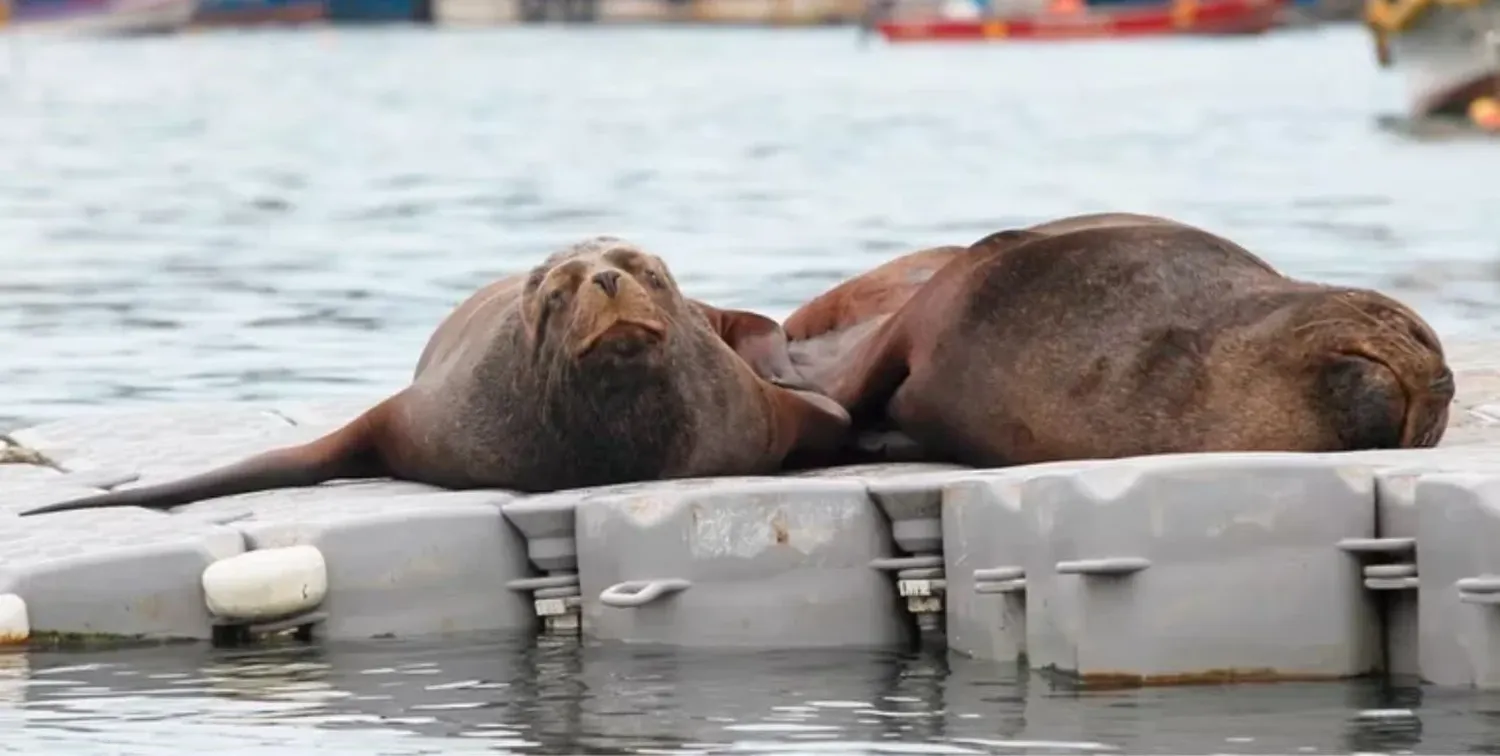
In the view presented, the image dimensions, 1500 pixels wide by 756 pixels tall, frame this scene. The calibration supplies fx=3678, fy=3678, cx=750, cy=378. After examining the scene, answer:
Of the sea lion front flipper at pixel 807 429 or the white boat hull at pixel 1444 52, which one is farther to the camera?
the white boat hull at pixel 1444 52

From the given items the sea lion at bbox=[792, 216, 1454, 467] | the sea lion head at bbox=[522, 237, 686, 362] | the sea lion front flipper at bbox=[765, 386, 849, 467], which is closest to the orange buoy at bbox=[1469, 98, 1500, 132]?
the sea lion at bbox=[792, 216, 1454, 467]

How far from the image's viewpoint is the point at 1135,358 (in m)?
10.4

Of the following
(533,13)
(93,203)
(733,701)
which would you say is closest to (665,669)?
(733,701)

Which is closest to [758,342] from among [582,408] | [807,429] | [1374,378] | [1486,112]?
[807,429]

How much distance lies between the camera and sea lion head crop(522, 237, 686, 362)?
1030cm

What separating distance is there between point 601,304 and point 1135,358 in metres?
1.52

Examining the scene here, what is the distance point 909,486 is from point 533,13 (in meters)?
176

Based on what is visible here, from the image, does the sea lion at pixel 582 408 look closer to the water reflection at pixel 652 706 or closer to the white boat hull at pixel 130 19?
the water reflection at pixel 652 706

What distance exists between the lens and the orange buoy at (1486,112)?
48344 millimetres

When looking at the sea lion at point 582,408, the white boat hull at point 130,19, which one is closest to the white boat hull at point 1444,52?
the sea lion at point 582,408

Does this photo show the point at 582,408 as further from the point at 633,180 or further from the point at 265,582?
the point at 633,180

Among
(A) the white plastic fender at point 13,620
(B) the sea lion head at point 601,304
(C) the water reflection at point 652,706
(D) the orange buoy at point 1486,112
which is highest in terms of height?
(B) the sea lion head at point 601,304

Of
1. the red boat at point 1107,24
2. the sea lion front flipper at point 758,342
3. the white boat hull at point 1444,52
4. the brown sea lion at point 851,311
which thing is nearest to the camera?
the sea lion front flipper at point 758,342

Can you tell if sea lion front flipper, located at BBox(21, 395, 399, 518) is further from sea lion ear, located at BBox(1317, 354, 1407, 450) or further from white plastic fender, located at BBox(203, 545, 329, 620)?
sea lion ear, located at BBox(1317, 354, 1407, 450)
